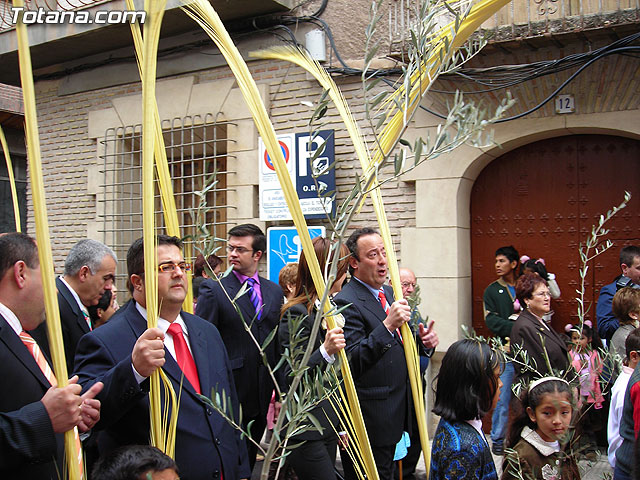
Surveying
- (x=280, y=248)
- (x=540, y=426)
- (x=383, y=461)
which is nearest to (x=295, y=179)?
(x=280, y=248)

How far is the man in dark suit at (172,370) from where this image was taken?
7.15 feet

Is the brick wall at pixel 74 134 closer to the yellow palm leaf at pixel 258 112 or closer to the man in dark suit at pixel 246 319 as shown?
the man in dark suit at pixel 246 319

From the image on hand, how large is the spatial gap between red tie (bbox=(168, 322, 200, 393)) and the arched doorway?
435cm

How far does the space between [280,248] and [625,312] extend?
3483 millimetres

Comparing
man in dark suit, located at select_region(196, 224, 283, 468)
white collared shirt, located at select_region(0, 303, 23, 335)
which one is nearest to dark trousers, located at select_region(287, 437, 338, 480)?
man in dark suit, located at select_region(196, 224, 283, 468)

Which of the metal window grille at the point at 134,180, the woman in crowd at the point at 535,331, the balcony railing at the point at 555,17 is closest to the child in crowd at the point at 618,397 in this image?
the woman in crowd at the point at 535,331

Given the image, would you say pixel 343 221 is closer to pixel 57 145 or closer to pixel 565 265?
pixel 565 265

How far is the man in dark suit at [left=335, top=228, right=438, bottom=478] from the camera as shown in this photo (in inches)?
121

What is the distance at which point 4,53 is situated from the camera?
26.3 ft

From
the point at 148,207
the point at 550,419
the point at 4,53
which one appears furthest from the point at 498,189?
the point at 4,53

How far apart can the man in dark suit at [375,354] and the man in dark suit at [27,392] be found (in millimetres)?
1502

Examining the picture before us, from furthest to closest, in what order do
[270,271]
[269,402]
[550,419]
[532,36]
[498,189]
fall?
[270,271]
[498,189]
[532,36]
[269,402]
[550,419]

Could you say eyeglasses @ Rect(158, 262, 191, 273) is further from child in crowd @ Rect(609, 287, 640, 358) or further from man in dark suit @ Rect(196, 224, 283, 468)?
child in crowd @ Rect(609, 287, 640, 358)

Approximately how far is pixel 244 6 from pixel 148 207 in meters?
5.58
